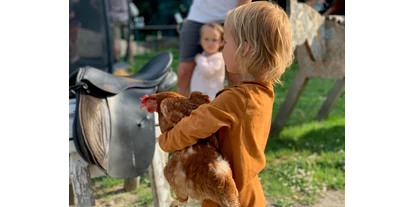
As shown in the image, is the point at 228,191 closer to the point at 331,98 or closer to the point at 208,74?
the point at 208,74

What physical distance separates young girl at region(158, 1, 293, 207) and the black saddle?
0.90 metres

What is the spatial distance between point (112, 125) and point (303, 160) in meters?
2.00

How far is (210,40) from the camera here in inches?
139

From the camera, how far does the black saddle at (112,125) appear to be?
7.81 ft

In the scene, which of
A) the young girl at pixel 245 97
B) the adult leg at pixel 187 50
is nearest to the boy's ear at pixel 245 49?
the young girl at pixel 245 97

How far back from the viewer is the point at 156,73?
2965 millimetres

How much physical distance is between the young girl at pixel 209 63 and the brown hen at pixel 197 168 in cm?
193

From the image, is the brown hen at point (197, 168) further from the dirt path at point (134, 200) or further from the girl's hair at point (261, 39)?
the dirt path at point (134, 200)

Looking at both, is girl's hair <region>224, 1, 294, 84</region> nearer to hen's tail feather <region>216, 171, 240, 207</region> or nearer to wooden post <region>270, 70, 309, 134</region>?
hen's tail feather <region>216, 171, 240, 207</region>

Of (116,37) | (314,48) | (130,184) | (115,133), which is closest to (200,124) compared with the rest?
(115,133)

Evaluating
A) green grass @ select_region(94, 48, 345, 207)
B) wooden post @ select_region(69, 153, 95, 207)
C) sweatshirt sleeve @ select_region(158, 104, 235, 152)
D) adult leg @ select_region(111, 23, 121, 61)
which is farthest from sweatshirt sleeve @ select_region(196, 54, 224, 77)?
adult leg @ select_region(111, 23, 121, 61)
